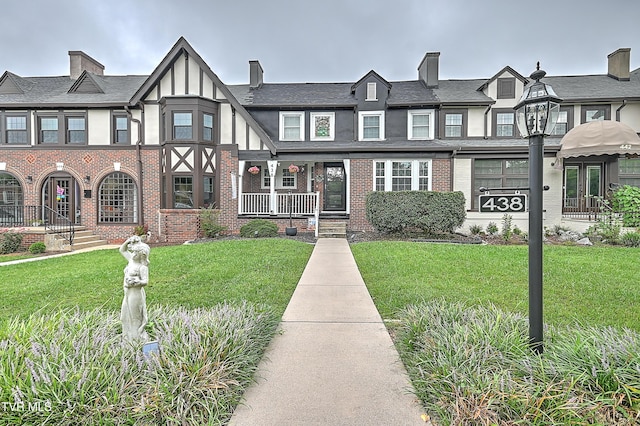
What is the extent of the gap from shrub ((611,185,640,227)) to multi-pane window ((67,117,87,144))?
22918 millimetres

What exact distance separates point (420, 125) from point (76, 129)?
15908mm

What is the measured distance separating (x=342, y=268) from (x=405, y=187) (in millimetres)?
8592

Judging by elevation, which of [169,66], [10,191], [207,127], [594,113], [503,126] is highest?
[169,66]

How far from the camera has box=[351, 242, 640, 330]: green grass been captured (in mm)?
4855

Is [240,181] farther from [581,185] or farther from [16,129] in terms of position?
[581,185]

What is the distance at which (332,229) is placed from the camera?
14148mm

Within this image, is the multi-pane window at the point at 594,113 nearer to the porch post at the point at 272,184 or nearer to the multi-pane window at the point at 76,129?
the porch post at the point at 272,184

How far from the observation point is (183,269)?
7.59 meters

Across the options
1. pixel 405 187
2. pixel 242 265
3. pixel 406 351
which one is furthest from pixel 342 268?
pixel 405 187

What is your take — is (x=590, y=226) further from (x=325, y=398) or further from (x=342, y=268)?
(x=325, y=398)

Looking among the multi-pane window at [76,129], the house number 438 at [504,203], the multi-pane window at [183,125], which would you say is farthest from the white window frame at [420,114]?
the multi-pane window at [76,129]

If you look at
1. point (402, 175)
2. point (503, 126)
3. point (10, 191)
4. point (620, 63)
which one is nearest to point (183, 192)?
point (10, 191)

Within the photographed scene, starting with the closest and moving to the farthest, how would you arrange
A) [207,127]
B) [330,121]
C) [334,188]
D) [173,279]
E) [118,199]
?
[173,279], [207,127], [118,199], [330,121], [334,188]

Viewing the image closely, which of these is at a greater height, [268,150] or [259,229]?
[268,150]
